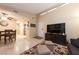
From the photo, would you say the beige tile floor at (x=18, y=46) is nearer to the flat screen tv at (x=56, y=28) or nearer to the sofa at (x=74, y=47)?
the flat screen tv at (x=56, y=28)

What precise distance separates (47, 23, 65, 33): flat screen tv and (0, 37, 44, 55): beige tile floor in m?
0.36

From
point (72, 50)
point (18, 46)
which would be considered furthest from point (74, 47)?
point (18, 46)

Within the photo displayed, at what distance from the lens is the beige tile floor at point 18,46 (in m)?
1.99

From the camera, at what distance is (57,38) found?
2129 mm

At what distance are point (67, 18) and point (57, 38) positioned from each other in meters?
0.42

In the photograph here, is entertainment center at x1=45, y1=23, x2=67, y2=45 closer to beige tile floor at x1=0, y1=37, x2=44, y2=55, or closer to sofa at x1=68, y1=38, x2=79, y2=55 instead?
sofa at x1=68, y1=38, x2=79, y2=55

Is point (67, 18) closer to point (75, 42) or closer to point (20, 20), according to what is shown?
point (75, 42)

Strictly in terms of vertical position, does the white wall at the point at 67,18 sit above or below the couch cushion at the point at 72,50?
above

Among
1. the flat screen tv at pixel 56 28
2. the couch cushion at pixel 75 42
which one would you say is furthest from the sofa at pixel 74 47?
the flat screen tv at pixel 56 28

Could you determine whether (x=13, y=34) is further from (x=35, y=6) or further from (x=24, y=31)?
(x=35, y=6)

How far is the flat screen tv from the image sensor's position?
6.86 ft
